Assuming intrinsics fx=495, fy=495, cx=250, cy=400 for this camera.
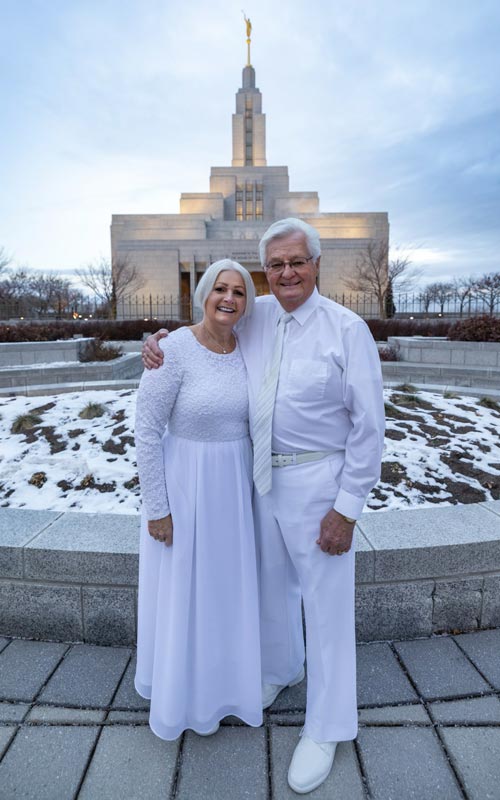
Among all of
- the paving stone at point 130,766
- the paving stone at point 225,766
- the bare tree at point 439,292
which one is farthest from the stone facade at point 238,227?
the paving stone at point 130,766

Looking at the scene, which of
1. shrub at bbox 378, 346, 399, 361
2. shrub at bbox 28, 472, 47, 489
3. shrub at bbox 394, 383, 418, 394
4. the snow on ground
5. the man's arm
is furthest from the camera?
shrub at bbox 378, 346, 399, 361

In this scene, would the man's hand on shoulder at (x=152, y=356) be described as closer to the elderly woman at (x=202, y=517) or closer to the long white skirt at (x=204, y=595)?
the elderly woman at (x=202, y=517)

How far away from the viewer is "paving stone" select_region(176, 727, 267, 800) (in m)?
1.91

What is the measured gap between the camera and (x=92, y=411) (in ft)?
18.6

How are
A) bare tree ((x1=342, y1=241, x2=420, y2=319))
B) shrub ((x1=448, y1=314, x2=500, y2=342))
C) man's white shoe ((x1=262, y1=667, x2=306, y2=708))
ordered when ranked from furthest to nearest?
bare tree ((x1=342, y1=241, x2=420, y2=319)), shrub ((x1=448, y1=314, x2=500, y2=342)), man's white shoe ((x1=262, y1=667, x2=306, y2=708))

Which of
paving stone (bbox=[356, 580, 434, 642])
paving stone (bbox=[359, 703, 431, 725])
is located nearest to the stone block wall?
paving stone (bbox=[356, 580, 434, 642])

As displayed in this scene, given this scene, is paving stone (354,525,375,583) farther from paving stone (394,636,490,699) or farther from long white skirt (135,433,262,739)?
long white skirt (135,433,262,739)

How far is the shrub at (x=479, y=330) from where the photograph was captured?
11328 millimetres

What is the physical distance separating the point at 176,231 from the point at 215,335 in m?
42.8

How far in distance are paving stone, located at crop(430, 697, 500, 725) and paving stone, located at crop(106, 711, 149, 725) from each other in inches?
52.1

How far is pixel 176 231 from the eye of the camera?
1655 inches

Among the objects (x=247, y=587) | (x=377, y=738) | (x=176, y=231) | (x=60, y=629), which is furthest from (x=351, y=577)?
(x=176, y=231)

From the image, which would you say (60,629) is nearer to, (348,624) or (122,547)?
(122,547)

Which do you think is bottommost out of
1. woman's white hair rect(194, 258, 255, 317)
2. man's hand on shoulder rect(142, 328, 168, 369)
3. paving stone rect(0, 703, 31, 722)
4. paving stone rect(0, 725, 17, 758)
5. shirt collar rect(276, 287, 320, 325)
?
paving stone rect(0, 725, 17, 758)
